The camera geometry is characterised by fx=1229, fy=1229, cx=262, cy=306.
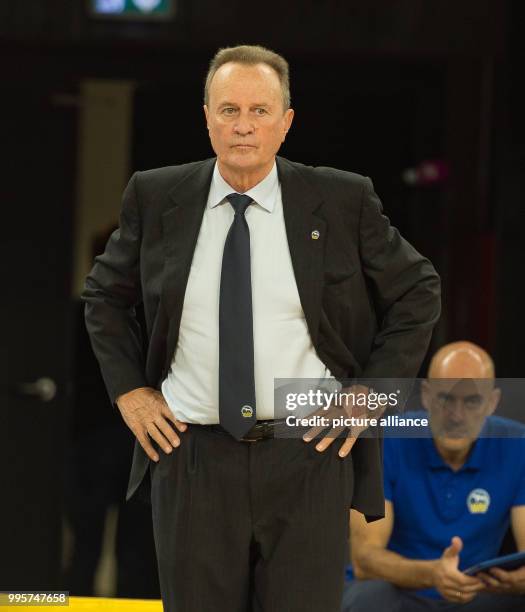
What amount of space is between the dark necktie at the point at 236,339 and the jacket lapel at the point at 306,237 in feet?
0.28

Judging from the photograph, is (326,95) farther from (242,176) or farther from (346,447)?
(346,447)

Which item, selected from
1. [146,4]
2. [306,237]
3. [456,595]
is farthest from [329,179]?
[146,4]

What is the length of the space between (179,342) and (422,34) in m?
2.56

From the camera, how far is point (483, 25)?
14.5ft

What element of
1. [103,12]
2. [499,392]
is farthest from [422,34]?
[499,392]

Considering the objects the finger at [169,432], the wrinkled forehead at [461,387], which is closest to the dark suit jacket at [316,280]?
the finger at [169,432]

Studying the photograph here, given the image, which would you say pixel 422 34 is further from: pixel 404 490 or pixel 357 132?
pixel 404 490

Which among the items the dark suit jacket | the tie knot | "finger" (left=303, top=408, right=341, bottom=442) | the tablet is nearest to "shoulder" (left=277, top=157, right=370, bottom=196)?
the dark suit jacket

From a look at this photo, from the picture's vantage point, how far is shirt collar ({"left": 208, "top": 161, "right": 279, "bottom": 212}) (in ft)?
7.21

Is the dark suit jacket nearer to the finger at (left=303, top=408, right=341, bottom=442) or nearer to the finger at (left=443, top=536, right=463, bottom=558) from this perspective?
the finger at (left=303, top=408, right=341, bottom=442)

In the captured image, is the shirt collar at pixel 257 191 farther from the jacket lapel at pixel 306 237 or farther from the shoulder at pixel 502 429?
the shoulder at pixel 502 429

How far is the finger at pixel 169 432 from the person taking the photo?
216 cm

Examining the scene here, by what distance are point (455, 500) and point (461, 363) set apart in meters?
0.38

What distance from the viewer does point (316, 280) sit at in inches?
84.4
